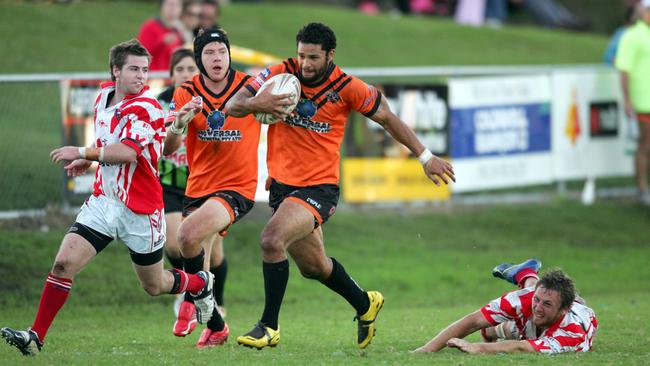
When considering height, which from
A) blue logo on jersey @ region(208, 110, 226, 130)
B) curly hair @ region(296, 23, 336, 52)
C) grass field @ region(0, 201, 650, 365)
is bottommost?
grass field @ region(0, 201, 650, 365)

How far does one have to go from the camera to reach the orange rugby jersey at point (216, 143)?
9.43 m

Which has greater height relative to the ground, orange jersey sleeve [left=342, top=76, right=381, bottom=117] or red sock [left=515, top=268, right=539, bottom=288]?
orange jersey sleeve [left=342, top=76, right=381, bottom=117]

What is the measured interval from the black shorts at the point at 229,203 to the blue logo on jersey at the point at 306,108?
0.99 metres

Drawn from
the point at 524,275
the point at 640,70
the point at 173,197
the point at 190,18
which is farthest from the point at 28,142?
the point at 640,70

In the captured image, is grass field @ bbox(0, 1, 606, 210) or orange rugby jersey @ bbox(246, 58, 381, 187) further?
grass field @ bbox(0, 1, 606, 210)

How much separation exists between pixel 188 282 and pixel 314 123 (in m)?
1.61

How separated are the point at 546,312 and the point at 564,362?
0.57m

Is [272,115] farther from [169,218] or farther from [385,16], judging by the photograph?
[385,16]

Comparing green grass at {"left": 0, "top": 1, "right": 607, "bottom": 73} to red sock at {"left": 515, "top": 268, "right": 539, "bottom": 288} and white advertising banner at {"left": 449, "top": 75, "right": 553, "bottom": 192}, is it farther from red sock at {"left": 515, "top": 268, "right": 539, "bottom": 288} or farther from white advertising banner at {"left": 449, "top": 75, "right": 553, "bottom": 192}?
red sock at {"left": 515, "top": 268, "right": 539, "bottom": 288}

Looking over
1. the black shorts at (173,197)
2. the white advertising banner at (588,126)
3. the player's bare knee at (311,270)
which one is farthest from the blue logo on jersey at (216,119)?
the white advertising banner at (588,126)

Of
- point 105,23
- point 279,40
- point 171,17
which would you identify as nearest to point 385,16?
point 279,40

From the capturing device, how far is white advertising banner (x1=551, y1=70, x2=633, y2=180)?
17266 mm

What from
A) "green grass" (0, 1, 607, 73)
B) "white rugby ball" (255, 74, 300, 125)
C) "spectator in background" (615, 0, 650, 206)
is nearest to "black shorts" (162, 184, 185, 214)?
"white rugby ball" (255, 74, 300, 125)

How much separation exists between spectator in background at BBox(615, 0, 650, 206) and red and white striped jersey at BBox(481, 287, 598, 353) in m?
8.95
